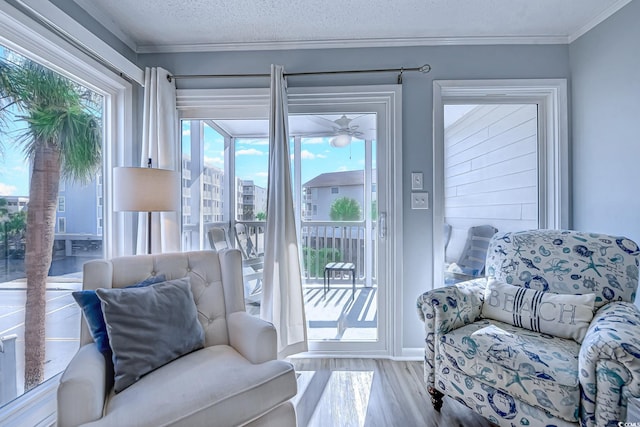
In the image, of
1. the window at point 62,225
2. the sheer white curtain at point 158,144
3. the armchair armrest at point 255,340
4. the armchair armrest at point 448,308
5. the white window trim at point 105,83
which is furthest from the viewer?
the sheer white curtain at point 158,144

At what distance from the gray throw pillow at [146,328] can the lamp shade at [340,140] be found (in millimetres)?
1506

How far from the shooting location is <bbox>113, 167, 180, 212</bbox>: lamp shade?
63.5 inches

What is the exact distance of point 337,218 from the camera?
7.75 feet

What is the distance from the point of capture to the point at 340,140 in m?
2.34

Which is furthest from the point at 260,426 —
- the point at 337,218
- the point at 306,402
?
the point at 337,218

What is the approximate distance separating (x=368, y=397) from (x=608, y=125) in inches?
92.9

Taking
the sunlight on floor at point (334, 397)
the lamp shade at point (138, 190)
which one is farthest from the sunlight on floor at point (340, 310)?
the lamp shade at point (138, 190)

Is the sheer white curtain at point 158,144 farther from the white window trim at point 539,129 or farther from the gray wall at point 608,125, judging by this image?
the gray wall at point 608,125

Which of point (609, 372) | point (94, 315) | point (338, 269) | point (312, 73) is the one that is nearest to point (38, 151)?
point (94, 315)

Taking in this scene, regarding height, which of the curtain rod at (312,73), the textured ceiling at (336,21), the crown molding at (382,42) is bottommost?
the curtain rod at (312,73)

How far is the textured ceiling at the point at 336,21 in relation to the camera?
6.12 feet

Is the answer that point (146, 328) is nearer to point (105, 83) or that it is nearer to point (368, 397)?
point (368, 397)

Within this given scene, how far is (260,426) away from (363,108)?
209cm

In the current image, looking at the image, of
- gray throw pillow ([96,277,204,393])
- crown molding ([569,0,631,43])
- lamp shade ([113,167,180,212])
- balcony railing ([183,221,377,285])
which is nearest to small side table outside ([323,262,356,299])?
balcony railing ([183,221,377,285])
